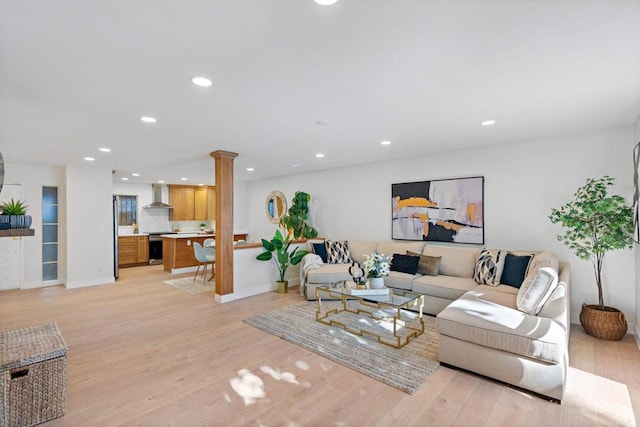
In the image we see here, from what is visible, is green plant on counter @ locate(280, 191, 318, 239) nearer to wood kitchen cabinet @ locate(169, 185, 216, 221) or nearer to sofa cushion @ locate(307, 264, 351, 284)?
sofa cushion @ locate(307, 264, 351, 284)

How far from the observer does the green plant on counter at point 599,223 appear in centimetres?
312

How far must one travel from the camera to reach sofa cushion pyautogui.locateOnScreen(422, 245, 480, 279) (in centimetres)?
427

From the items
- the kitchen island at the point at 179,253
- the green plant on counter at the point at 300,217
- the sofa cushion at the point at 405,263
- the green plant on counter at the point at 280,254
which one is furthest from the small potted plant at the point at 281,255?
the kitchen island at the point at 179,253

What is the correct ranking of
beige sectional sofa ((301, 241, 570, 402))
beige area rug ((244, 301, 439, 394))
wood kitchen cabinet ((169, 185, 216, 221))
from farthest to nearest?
wood kitchen cabinet ((169, 185, 216, 221))
beige area rug ((244, 301, 439, 394))
beige sectional sofa ((301, 241, 570, 402))

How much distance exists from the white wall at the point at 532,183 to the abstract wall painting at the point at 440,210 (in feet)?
0.39

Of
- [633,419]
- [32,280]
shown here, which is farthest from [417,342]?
[32,280]

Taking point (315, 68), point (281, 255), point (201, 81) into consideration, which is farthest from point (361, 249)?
point (201, 81)

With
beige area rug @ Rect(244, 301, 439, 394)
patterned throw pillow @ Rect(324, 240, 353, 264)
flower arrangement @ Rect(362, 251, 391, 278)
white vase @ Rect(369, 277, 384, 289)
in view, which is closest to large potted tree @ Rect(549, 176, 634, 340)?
beige area rug @ Rect(244, 301, 439, 394)

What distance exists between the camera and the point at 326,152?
4.86m

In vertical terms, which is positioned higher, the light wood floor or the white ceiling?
the white ceiling

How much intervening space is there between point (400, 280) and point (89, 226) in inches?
239

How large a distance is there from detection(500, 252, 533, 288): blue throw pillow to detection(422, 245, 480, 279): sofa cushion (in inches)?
17.3

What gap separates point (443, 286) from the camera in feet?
12.9

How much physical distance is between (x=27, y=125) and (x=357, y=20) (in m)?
3.88
